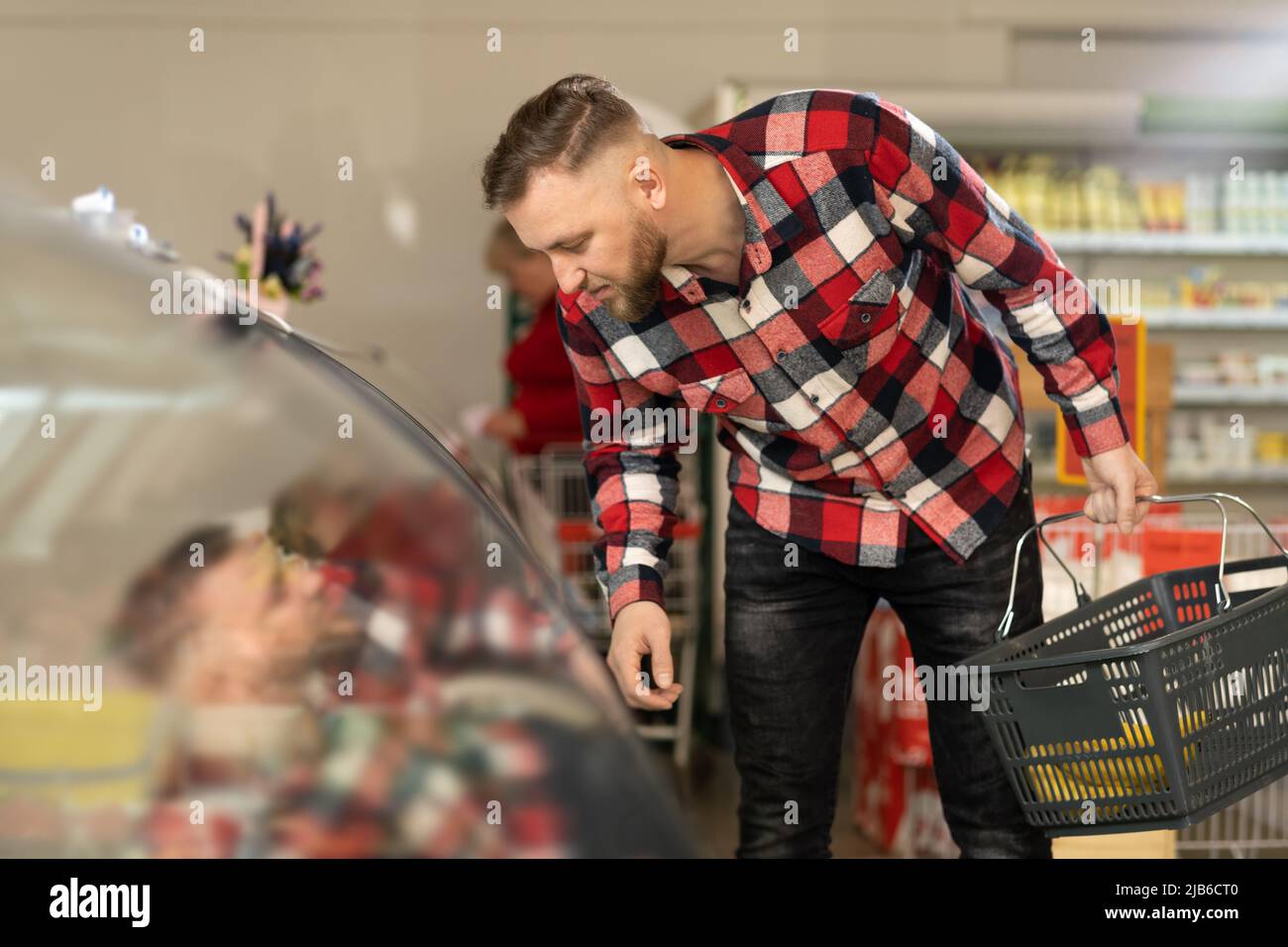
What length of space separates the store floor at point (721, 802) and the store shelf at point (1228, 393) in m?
2.00

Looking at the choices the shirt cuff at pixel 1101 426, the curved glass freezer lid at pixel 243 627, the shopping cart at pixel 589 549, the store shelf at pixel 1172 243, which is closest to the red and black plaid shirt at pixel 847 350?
the shirt cuff at pixel 1101 426

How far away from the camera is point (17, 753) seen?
3.91ft

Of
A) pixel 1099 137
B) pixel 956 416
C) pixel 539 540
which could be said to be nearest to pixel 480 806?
pixel 956 416

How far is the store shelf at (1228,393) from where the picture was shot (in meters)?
5.24

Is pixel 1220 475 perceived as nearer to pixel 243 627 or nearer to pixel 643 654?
pixel 643 654

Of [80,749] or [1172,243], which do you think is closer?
[80,749]

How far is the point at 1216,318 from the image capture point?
5.23 metres

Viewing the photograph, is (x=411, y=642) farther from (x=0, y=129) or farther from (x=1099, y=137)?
(x=0, y=129)

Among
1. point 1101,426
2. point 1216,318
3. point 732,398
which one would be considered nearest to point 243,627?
point 732,398

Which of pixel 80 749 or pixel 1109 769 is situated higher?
pixel 80 749

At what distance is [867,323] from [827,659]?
50cm

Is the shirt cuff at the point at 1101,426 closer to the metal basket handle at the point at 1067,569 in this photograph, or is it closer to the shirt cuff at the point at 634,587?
the metal basket handle at the point at 1067,569
